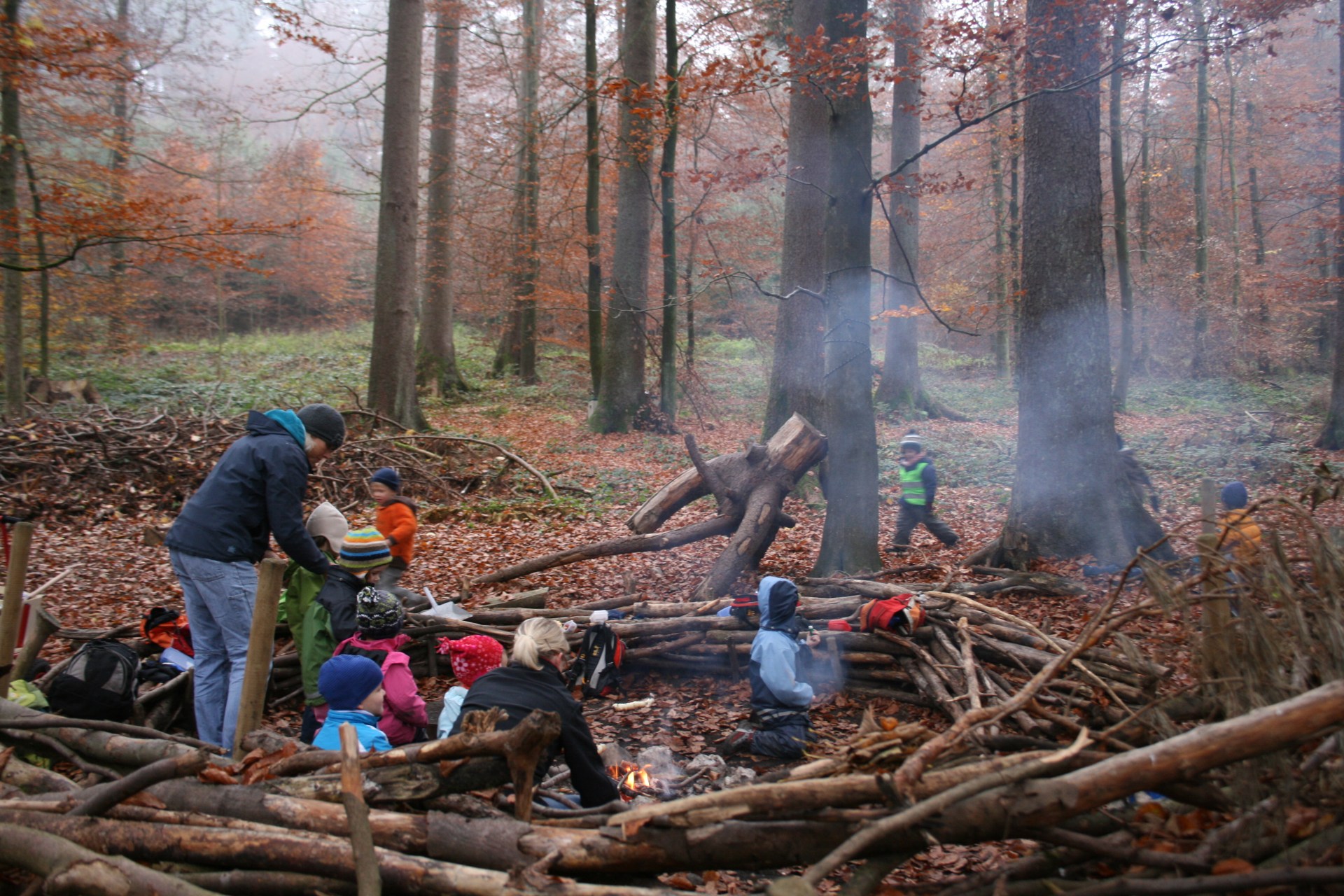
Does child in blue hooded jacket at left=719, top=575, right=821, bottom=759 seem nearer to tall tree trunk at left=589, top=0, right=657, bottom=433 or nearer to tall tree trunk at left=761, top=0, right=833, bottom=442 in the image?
tall tree trunk at left=761, top=0, right=833, bottom=442

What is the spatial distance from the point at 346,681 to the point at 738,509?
3.96 meters

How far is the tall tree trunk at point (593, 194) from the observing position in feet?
53.1

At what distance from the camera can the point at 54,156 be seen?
47.5 feet

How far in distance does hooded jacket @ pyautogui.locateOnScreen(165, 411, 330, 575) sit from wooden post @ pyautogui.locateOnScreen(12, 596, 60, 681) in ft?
3.62

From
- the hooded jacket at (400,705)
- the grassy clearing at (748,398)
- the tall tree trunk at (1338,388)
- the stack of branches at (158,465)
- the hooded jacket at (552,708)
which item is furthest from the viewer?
the grassy clearing at (748,398)

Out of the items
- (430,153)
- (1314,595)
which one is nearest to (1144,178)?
(430,153)

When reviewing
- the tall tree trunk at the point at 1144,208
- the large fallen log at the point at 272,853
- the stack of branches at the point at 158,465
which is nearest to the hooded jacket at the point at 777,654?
the large fallen log at the point at 272,853

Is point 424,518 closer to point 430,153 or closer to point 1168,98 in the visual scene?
point 430,153

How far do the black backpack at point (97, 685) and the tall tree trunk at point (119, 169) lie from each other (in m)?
11.8

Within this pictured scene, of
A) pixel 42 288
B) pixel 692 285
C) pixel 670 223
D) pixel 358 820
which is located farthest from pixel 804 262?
→ pixel 42 288

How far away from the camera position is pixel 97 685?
449 cm

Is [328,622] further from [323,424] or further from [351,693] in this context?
[323,424]

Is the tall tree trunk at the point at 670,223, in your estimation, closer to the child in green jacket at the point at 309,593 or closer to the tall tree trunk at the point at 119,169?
the child in green jacket at the point at 309,593

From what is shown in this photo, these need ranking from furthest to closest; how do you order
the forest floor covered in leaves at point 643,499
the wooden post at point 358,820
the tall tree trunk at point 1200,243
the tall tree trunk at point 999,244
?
the tall tree trunk at point 999,244, the tall tree trunk at point 1200,243, the forest floor covered in leaves at point 643,499, the wooden post at point 358,820
